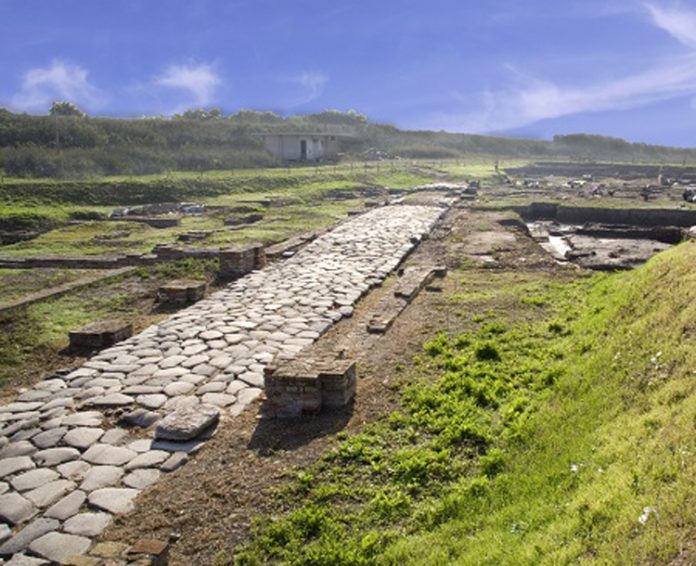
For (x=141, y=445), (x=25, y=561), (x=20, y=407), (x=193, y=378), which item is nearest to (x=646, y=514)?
(x=25, y=561)

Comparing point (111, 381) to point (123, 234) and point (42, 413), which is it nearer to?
point (42, 413)

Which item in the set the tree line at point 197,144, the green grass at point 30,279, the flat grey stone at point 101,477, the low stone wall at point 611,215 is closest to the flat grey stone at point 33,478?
the flat grey stone at point 101,477

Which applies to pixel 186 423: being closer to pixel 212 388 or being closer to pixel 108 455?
pixel 108 455

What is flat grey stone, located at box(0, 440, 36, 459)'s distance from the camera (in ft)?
16.7

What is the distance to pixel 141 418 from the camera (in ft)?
18.4

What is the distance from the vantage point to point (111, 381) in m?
6.54

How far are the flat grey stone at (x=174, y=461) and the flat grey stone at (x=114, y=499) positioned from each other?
1.08ft

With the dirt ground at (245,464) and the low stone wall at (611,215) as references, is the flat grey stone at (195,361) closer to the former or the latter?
the dirt ground at (245,464)

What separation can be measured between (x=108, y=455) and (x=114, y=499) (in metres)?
0.71

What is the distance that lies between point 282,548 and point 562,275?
30.1 feet

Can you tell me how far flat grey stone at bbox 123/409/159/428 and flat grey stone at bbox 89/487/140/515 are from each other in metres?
1.06

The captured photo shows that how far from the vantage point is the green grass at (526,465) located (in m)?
3.29

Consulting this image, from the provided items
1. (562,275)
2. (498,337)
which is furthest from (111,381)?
(562,275)

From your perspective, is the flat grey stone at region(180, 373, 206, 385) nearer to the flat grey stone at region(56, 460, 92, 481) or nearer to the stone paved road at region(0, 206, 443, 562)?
the stone paved road at region(0, 206, 443, 562)
